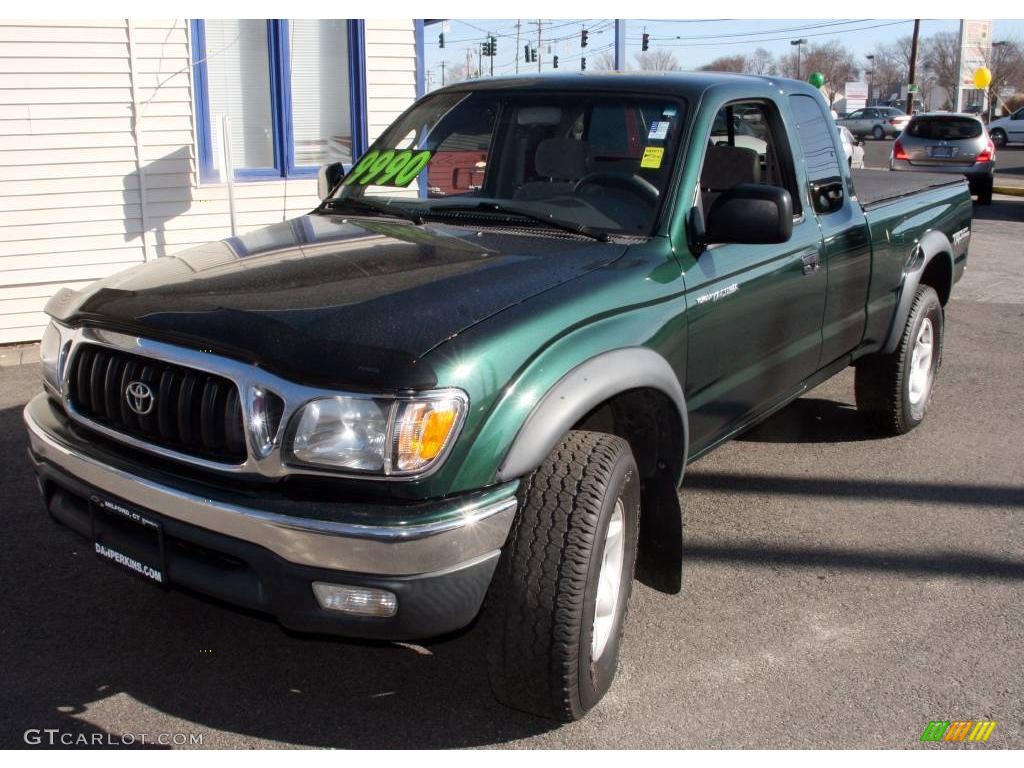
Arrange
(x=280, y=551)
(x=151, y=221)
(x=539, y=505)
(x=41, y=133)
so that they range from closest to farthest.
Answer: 1. (x=280, y=551)
2. (x=539, y=505)
3. (x=41, y=133)
4. (x=151, y=221)

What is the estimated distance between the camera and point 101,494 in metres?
3.06

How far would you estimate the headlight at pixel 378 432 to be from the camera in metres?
2.67

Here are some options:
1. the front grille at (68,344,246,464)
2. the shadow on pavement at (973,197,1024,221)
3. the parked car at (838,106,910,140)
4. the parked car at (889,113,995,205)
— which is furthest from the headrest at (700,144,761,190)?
the parked car at (838,106,910,140)

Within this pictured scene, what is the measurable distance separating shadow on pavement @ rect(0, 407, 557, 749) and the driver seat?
166 centimetres

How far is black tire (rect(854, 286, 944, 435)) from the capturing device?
5.59m

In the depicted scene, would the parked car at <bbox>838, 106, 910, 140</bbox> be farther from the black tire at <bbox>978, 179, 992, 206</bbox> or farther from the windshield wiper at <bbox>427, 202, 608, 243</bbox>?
the windshield wiper at <bbox>427, 202, 608, 243</bbox>

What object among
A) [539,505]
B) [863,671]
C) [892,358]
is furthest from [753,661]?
[892,358]

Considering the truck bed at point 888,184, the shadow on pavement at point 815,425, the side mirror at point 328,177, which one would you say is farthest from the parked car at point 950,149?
the side mirror at point 328,177

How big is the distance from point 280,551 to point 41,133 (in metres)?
6.20

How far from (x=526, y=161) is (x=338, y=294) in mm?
1457

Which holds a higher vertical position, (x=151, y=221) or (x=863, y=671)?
(x=151, y=221)

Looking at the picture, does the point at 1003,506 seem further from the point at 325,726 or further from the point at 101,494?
the point at 101,494

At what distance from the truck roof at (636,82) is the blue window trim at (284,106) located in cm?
476

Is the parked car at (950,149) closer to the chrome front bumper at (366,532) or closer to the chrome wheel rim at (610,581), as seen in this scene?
the chrome wheel rim at (610,581)
